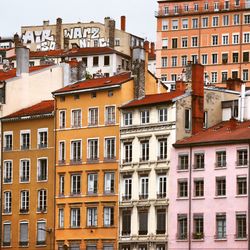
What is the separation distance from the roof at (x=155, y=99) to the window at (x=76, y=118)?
5.15m

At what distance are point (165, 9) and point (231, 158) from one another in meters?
96.4

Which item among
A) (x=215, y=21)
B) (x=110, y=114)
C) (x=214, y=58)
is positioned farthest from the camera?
(x=215, y=21)

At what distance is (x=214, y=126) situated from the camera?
110m

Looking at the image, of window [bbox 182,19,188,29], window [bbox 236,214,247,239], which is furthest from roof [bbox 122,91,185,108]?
window [bbox 182,19,188,29]

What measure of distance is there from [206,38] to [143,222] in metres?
87.4

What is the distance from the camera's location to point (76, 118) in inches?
4525

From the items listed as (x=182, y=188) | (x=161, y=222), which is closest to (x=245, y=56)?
(x=182, y=188)

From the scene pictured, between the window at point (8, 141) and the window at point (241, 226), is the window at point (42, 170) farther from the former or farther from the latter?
the window at point (241, 226)

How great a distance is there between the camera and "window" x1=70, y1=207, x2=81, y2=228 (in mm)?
111688

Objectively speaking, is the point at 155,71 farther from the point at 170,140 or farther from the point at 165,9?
the point at 170,140

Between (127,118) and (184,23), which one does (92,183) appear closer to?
(127,118)

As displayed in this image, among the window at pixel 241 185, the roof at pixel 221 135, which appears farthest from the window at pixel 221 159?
the window at pixel 241 185

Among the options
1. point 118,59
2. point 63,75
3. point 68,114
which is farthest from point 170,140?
point 118,59

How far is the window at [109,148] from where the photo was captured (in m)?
111
